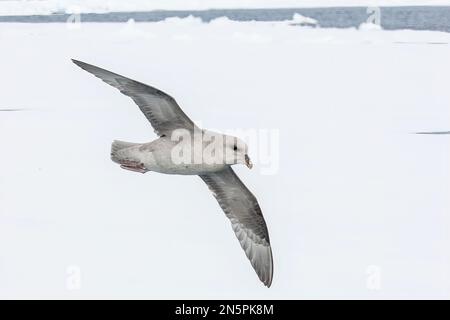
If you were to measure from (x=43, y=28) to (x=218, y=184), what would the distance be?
244 inches

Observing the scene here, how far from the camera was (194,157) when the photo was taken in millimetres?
5754

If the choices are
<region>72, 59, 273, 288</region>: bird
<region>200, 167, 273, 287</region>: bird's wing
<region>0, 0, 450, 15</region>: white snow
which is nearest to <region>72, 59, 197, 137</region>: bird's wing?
<region>72, 59, 273, 288</region>: bird

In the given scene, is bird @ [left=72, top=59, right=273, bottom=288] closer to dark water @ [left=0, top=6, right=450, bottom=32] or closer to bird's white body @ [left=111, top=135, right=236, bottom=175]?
bird's white body @ [left=111, top=135, right=236, bottom=175]

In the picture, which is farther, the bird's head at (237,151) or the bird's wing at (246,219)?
the bird's wing at (246,219)

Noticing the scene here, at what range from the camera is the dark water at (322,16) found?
465 inches

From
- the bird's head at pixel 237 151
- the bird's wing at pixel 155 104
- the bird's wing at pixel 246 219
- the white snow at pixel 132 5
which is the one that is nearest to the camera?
the bird's head at pixel 237 151

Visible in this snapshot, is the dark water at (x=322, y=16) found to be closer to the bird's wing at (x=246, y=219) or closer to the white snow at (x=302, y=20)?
the white snow at (x=302, y=20)

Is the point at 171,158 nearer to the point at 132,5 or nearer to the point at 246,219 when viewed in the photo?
the point at 246,219

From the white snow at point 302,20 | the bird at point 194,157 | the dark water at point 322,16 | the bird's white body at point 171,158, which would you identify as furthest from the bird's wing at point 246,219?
the white snow at point 302,20

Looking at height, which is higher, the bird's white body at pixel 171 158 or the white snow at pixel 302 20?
the white snow at pixel 302 20

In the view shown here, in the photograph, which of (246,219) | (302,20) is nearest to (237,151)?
(246,219)

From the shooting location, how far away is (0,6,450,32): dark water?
11.8 m

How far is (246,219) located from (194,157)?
36.4 inches

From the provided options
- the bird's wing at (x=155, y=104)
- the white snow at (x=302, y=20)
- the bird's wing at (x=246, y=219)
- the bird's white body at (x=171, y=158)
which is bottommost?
the bird's wing at (x=246, y=219)
